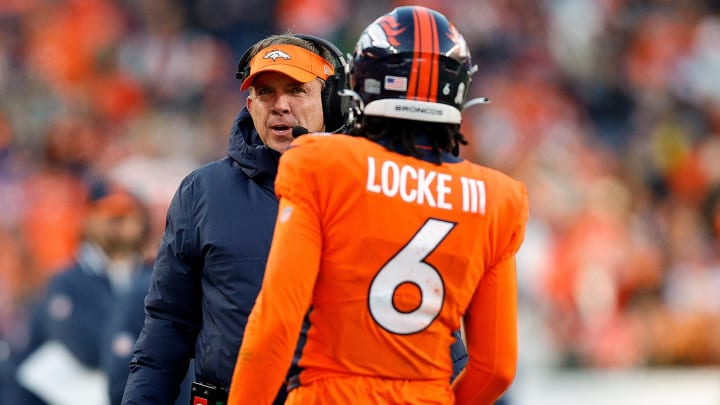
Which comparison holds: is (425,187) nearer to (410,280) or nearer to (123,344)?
(410,280)

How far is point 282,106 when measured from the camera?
3541 millimetres

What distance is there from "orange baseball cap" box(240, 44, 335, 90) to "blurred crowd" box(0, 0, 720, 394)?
5.05 m

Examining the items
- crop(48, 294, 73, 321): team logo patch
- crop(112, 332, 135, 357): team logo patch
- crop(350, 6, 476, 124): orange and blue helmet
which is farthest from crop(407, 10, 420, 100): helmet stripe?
crop(48, 294, 73, 321): team logo patch

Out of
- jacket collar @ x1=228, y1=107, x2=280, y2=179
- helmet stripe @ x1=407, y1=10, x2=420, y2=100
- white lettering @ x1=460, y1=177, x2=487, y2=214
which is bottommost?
jacket collar @ x1=228, y1=107, x2=280, y2=179

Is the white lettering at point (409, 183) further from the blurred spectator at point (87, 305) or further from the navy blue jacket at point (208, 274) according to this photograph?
the blurred spectator at point (87, 305)

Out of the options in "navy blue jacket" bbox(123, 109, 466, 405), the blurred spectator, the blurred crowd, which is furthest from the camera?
the blurred crowd

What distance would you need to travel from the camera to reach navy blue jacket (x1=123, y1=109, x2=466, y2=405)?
328cm

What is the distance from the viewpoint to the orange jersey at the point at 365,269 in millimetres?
2770

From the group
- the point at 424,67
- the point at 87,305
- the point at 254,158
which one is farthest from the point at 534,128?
the point at 424,67

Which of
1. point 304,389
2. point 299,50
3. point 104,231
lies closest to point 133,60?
point 104,231

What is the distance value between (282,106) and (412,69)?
0.73 meters

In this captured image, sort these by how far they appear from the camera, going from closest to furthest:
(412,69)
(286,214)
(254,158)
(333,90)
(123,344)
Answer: (286,214)
(412,69)
(254,158)
(333,90)
(123,344)

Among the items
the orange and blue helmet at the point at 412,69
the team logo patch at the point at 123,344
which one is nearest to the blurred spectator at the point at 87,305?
the team logo patch at the point at 123,344

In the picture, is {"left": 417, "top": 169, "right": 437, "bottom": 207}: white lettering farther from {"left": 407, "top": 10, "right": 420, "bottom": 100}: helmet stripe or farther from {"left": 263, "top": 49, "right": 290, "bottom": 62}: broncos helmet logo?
{"left": 263, "top": 49, "right": 290, "bottom": 62}: broncos helmet logo
